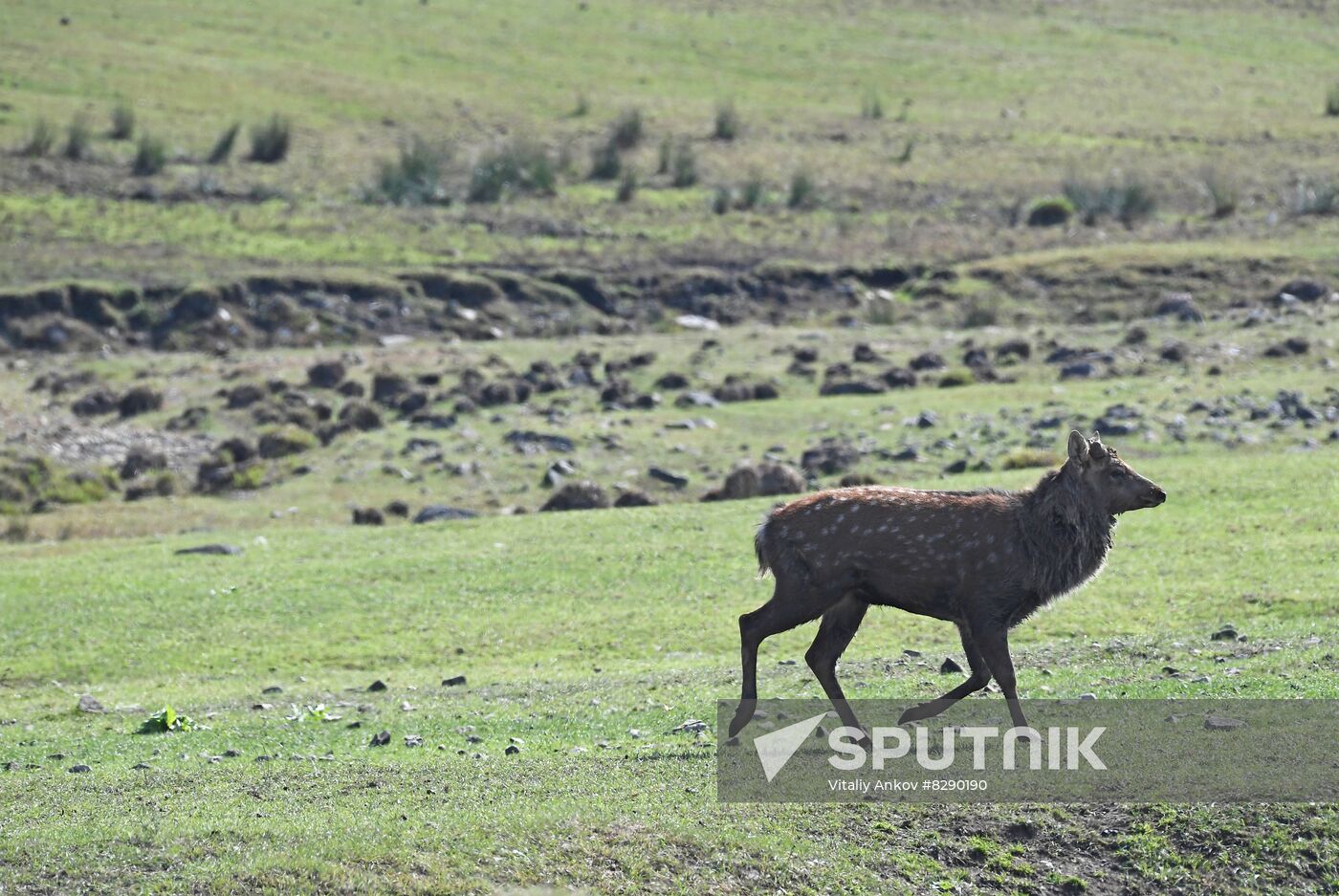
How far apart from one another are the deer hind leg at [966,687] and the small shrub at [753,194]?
174 feet

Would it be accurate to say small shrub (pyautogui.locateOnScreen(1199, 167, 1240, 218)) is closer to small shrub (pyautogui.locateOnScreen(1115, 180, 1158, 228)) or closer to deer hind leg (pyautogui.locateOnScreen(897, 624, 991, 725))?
small shrub (pyautogui.locateOnScreen(1115, 180, 1158, 228))

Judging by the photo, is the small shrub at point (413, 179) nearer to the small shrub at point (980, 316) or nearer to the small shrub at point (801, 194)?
the small shrub at point (801, 194)

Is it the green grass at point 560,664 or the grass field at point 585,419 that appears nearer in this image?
the green grass at point 560,664

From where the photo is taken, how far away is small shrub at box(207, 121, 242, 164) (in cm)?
6900

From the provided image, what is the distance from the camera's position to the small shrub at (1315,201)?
62344 mm

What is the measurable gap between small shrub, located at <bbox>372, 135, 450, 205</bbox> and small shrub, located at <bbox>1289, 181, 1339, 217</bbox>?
→ 1224 inches

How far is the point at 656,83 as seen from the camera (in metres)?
91.9

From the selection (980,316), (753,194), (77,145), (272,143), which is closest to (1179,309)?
(980,316)

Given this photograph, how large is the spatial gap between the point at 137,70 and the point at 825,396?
5108 cm

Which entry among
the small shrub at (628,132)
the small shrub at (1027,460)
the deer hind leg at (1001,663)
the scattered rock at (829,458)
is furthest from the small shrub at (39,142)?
the deer hind leg at (1001,663)

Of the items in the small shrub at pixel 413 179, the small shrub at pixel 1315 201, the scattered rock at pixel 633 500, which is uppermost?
the small shrub at pixel 1315 201

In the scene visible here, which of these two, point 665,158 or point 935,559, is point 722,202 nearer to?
point 665,158

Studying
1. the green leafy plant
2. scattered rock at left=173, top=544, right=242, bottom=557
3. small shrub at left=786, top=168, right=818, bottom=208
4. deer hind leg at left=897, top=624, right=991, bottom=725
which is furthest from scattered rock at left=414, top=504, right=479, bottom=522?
small shrub at left=786, top=168, right=818, bottom=208

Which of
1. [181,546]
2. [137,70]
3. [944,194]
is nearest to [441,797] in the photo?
[181,546]
